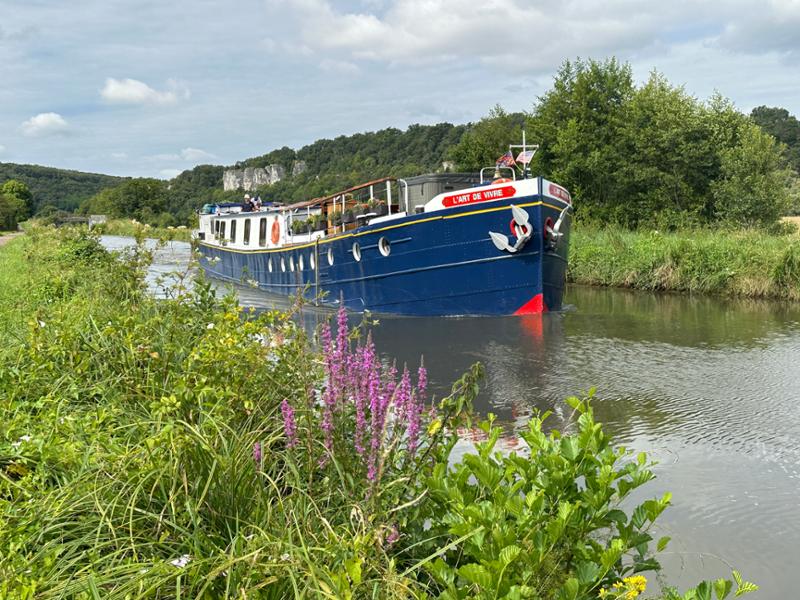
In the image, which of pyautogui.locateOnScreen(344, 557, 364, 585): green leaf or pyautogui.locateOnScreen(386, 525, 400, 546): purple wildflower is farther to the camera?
pyautogui.locateOnScreen(386, 525, 400, 546): purple wildflower

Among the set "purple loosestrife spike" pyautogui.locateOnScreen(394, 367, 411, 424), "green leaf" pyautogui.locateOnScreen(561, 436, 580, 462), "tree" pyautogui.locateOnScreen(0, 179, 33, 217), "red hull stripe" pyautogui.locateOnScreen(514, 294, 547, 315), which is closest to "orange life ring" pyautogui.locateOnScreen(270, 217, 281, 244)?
"red hull stripe" pyautogui.locateOnScreen(514, 294, 547, 315)

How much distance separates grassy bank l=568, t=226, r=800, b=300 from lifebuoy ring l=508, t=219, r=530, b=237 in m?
6.58

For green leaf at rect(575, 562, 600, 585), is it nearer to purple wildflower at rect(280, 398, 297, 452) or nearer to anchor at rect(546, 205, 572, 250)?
purple wildflower at rect(280, 398, 297, 452)

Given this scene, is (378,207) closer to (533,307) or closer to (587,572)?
(533,307)

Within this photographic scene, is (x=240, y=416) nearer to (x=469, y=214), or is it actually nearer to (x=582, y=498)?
(x=582, y=498)

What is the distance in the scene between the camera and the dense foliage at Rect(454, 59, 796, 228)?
27.7 m

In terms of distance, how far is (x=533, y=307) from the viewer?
50.5 ft

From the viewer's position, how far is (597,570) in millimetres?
2799

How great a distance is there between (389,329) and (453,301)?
1819 millimetres

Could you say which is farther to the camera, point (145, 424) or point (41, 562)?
point (145, 424)

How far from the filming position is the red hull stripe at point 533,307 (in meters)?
15.3

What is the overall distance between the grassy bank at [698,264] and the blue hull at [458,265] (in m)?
4.87

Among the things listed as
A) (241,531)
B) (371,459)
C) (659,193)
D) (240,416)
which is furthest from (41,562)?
(659,193)

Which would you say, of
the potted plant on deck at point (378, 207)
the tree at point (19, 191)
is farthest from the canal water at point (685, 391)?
the tree at point (19, 191)
